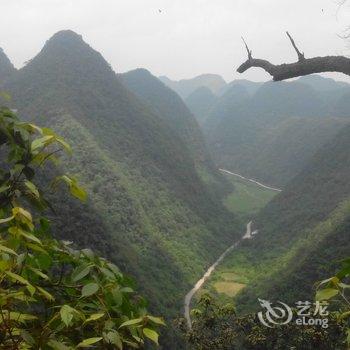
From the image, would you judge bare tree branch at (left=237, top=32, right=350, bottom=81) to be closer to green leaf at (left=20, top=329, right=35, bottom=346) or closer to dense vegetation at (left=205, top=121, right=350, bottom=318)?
green leaf at (left=20, top=329, right=35, bottom=346)

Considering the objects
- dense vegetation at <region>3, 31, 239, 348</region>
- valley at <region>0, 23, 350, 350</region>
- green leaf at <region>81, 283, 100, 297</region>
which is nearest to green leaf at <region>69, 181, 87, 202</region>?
green leaf at <region>81, 283, 100, 297</region>

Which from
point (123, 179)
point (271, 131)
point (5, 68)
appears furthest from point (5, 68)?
point (271, 131)

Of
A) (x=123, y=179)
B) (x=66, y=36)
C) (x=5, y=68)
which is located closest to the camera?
(x=123, y=179)

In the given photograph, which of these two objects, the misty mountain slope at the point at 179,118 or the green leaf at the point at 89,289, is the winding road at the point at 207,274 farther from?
the green leaf at the point at 89,289

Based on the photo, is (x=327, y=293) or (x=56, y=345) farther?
(x=327, y=293)

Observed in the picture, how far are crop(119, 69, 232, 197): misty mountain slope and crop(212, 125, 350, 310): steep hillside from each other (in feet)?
68.7

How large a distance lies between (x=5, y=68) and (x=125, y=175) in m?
52.7

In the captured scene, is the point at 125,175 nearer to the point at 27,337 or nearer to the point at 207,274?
the point at 207,274

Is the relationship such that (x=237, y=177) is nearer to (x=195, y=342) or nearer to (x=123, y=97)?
(x=123, y=97)

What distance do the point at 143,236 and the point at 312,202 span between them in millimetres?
29064

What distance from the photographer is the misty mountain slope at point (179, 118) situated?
101 metres

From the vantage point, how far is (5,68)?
3816 inches

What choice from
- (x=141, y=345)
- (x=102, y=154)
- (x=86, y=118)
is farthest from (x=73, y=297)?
(x=86, y=118)

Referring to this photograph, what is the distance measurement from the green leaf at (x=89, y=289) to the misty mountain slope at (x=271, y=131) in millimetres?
109904
